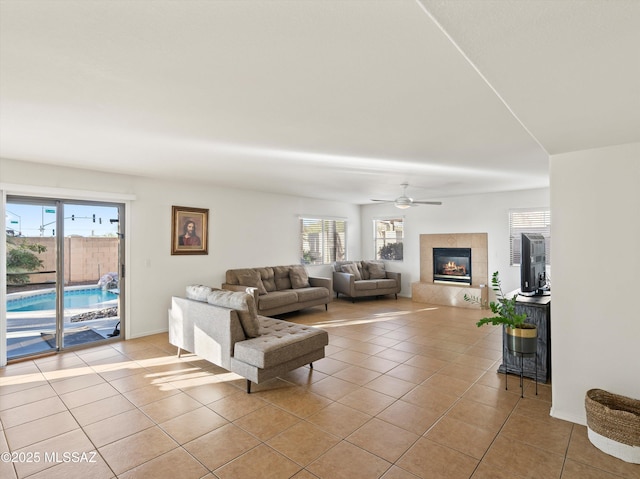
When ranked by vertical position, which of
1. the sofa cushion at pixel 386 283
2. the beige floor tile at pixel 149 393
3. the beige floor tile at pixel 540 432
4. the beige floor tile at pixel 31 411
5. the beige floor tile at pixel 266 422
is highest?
the sofa cushion at pixel 386 283

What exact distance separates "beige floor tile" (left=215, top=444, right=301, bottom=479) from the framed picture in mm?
4142

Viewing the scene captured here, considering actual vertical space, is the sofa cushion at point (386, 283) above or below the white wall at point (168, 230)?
below

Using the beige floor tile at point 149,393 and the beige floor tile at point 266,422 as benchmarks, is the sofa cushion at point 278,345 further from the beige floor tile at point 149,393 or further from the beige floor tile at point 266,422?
the beige floor tile at point 149,393

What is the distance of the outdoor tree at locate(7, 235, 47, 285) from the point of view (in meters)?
4.30

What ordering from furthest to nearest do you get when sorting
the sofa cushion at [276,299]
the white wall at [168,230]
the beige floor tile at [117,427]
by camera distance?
the sofa cushion at [276,299] → the white wall at [168,230] → the beige floor tile at [117,427]

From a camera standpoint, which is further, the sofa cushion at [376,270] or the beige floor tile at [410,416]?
the sofa cushion at [376,270]

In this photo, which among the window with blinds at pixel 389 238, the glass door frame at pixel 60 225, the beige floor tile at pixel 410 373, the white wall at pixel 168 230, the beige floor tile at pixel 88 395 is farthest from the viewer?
the window with blinds at pixel 389 238

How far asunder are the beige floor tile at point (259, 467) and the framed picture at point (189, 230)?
4.14 metres

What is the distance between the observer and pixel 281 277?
722 cm

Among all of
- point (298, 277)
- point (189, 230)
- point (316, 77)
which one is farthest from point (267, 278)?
point (316, 77)

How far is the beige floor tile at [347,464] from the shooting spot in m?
2.18

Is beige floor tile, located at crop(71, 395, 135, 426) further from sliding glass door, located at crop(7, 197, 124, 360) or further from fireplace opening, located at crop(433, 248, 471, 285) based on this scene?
fireplace opening, located at crop(433, 248, 471, 285)

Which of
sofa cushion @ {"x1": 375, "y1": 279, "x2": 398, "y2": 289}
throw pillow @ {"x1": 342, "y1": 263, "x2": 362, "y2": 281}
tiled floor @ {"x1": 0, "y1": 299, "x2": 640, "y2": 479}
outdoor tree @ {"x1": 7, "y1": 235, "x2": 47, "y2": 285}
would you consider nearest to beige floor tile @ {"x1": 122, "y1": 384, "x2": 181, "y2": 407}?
tiled floor @ {"x1": 0, "y1": 299, "x2": 640, "y2": 479}

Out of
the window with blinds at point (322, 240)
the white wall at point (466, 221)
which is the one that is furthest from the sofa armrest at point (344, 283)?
the white wall at point (466, 221)
